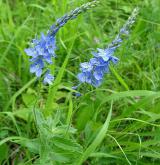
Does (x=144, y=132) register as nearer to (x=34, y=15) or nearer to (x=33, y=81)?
(x=33, y=81)

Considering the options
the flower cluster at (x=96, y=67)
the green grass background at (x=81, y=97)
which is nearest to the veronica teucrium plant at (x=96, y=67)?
the flower cluster at (x=96, y=67)

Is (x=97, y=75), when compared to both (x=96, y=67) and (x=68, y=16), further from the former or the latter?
(x=68, y=16)

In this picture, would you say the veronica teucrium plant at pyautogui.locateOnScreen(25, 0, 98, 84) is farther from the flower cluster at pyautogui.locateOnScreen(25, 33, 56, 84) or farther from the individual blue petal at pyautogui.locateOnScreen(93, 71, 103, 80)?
the individual blue petal at pyautogui.locateOnScreen(93, 71, 103, 80)

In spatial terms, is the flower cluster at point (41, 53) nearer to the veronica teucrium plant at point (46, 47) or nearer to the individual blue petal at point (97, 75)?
the veronica teucrium plant at point (46, 47)

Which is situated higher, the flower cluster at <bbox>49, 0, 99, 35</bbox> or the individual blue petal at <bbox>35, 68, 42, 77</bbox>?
the flower cluster at <bbox>49, 0, 99, 35</bbox>

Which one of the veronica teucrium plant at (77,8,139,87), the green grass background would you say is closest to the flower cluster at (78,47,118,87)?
the veronica teucrium plant at (77,8,139,87)

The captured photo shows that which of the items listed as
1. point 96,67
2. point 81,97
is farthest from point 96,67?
point 81,97

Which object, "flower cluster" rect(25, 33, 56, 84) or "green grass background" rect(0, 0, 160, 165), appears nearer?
"flower cluster" rect(25, 33, 56, 84)

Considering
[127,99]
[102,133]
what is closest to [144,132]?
[127,99]
